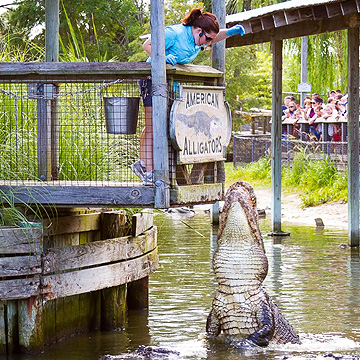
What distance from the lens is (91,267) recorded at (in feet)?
24.0

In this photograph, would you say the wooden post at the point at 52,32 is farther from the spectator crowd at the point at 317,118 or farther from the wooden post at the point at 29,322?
the spectator crowd at the point at 317,118

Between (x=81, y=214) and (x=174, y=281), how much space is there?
295 cm

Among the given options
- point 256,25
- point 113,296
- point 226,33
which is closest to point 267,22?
point 256,25

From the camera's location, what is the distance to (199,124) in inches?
285

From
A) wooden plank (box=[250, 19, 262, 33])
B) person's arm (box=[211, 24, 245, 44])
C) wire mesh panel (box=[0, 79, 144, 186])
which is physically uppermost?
wooden plank (box=[250, 19, 262, 33])

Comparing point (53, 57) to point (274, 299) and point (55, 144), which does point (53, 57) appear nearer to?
point (55, 144)

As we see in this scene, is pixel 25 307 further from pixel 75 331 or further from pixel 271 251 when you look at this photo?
pixel 271 251

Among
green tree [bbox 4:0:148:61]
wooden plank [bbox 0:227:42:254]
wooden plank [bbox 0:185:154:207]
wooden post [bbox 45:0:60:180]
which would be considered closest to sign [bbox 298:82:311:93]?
green tree [bbox 4:0:148:61]

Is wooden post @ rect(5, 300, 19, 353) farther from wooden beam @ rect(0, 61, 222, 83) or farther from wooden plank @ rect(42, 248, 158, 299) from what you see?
wooden beam @ rect(0, 61, 222, 83)

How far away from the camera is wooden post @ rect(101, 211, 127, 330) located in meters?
7.88

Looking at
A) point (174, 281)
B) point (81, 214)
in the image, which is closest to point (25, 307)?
point (81, 214)

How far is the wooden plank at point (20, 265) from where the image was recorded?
6.64 meters

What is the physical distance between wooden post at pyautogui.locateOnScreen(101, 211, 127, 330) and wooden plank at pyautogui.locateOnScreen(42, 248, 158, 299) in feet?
0.70

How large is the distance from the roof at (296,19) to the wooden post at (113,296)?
17.3 feet
